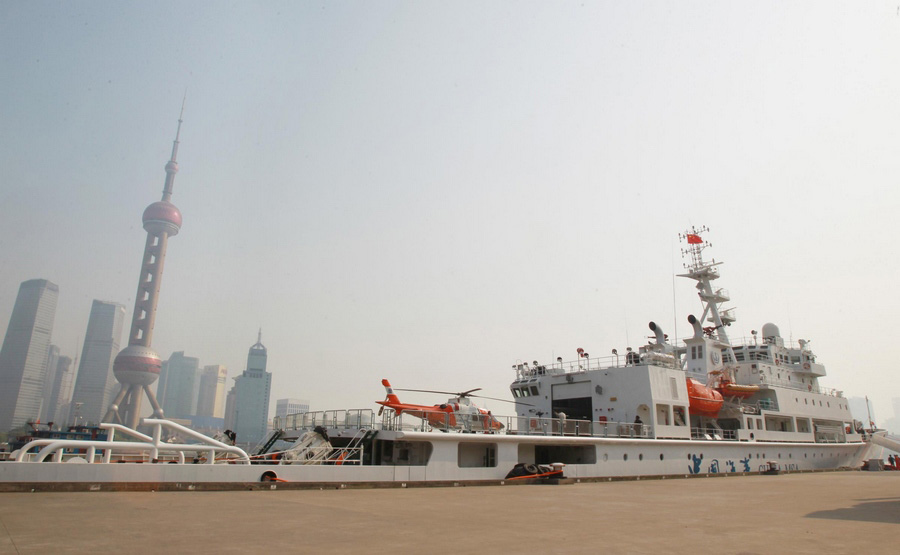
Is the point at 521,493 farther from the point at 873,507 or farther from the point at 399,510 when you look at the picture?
the point at 873,507

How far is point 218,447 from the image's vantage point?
15.4 metres

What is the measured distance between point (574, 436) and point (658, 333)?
39.3ft

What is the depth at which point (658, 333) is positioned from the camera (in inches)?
1257

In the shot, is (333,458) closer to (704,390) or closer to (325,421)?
(325,421)

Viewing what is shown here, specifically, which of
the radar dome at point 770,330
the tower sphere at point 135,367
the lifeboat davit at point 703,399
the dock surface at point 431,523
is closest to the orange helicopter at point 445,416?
the dock surface at point 431,523

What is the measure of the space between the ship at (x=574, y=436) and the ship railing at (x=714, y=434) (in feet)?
0.35

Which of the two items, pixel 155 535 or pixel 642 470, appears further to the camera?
pixel 642 470

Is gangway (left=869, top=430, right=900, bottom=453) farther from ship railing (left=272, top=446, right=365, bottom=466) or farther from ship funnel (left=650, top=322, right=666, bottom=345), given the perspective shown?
ship railing (left=272, top=446, right=365, bottom=466)

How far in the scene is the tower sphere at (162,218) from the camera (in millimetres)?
181625

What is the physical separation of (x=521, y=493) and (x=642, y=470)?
10991 millimetres

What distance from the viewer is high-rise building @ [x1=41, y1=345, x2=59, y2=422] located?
174m

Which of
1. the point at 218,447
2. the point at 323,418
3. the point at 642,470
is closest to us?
the point at 218,447

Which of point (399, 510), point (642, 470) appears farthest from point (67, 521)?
point (642, 470)

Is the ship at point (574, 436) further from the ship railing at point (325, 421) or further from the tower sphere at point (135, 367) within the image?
the tower sphere at point (135, 367)
